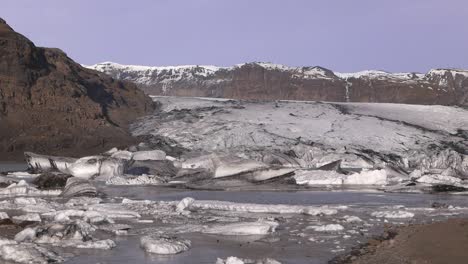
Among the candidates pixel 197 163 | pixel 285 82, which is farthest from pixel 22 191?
pixel 285 82

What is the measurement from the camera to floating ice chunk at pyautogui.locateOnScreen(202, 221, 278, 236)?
408 inches

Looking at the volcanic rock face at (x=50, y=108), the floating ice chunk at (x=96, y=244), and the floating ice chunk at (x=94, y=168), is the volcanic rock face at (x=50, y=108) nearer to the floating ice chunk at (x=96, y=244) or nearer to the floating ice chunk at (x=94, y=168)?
the floating ice chunk at (x=94, y=168)

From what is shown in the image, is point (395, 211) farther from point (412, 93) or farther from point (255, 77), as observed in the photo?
point (255, 77)

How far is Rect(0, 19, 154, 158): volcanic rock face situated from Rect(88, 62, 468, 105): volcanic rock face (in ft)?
198

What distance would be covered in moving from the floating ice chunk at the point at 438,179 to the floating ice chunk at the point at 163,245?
1655 centimetres

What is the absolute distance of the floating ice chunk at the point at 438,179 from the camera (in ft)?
77.0

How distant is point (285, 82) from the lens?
115562mm

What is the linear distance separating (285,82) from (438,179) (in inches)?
3635

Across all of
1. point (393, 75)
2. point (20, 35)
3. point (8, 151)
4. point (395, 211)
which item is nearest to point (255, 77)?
point (393, 75)

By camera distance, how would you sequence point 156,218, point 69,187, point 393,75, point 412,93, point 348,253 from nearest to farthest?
1. point 348,253
2. point 156,218
3. point 69,187
4. point 412,93
5. point 393,75

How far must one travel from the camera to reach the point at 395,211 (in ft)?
45.4

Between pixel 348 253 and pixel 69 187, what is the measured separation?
1190cm

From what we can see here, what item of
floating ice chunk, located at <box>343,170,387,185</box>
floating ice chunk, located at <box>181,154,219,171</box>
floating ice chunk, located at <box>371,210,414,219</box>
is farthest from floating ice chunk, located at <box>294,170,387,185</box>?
floating ice chunk, located at <box>371,210,414,219</box>

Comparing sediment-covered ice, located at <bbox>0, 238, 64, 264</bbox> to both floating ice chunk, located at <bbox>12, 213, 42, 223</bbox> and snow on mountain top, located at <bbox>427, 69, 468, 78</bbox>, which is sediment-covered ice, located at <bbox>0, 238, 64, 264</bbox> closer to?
floating ice chunk, located at <bbox>12, 213, 42, 223</bbox>
